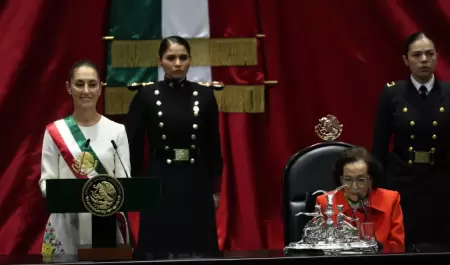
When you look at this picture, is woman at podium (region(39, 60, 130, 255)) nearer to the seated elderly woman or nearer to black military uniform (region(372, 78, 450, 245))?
the seated elderly woman

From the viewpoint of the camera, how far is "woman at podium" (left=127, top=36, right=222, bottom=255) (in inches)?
147

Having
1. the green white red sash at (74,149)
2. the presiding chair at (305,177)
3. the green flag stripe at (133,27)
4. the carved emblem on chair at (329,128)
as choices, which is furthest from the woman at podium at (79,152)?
the green flag stripe at (133,27)

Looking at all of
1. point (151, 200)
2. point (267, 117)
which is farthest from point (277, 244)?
point (151, 200)

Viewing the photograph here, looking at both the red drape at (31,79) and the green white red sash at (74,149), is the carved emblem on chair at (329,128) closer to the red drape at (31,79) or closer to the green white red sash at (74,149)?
the green white red sash at (74,149)

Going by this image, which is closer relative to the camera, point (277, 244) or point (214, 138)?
point (214, 138)

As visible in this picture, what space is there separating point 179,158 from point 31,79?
1.29m

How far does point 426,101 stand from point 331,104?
0.96m

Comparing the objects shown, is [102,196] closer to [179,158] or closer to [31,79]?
[179,158]

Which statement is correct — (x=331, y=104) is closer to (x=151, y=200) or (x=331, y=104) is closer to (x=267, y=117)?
(x=267, y=117)

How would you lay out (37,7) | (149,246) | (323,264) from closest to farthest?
1. (323,264)
2. (149,246)
3. (37,7)

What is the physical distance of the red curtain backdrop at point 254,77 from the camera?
462cm

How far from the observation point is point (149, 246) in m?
3.70

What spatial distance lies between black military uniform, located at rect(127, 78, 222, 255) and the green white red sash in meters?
0.43

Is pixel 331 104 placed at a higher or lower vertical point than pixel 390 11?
lower
